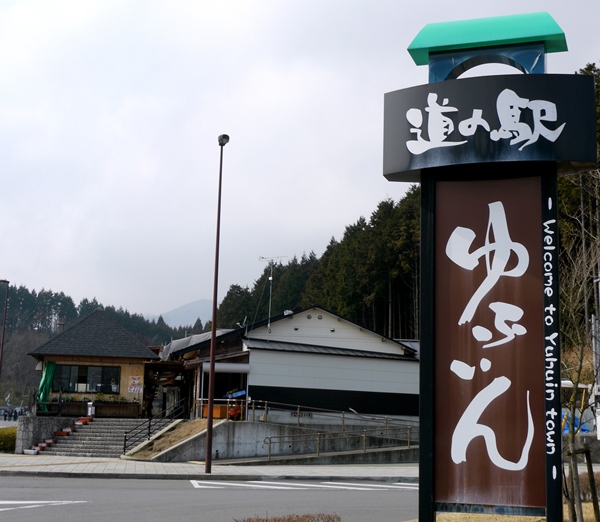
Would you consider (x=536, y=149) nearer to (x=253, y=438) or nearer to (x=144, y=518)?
(x=144, y=518)

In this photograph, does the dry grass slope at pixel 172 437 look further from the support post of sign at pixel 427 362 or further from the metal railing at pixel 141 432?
the support post of sign at pixel 427 362

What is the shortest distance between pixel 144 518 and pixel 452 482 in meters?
6.44

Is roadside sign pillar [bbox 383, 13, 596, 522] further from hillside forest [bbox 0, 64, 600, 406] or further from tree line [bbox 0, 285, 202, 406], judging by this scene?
tree line [bbox 0, 285, 202, 406]

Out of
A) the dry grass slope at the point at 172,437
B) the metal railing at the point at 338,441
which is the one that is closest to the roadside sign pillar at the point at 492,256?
the metal railing at the point at 338,441

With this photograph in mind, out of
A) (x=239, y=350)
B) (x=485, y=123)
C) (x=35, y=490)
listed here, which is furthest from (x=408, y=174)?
(x=239, y=350)

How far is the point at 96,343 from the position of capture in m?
38.2

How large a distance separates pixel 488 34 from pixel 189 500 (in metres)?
11.3

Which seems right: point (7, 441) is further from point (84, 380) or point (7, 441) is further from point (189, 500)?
point (189, 500)

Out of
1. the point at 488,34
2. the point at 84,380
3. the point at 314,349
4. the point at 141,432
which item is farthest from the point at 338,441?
the point at 488,34

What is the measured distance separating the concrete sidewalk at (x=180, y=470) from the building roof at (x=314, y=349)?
7.97m

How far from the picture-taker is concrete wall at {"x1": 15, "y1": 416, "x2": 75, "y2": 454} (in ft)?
104

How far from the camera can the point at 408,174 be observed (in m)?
9.88

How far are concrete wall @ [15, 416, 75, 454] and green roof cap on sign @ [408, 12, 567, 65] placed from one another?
88.7 feet

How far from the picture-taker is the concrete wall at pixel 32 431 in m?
31.7
